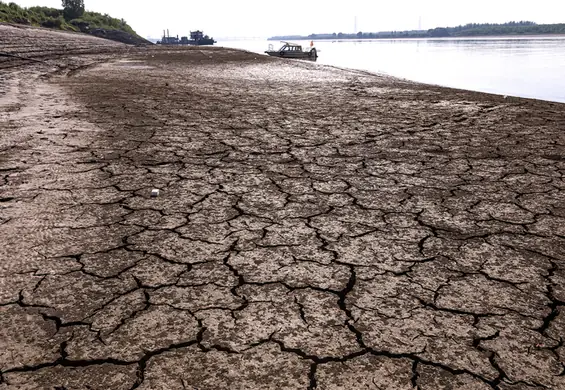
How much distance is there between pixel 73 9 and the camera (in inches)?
2110

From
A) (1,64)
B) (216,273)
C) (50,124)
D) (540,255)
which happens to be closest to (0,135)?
(50,124)

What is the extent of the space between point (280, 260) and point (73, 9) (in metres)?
63.2

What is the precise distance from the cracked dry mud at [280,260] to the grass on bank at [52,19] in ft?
91.8

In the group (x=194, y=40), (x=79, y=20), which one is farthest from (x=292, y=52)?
(x=194, y=40)

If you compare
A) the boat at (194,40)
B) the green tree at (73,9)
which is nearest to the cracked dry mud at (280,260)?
the green tree at (73,9)

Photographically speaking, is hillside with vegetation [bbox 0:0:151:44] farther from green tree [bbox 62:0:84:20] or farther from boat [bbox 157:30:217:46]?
boat [bbox 157:30:217:46]

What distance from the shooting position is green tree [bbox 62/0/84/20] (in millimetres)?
52156

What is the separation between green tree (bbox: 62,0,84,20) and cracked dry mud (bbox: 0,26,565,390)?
189ft

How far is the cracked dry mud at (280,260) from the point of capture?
149 centimetres

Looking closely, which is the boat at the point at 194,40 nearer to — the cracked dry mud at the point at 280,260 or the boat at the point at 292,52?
the boat at the point at 292,52

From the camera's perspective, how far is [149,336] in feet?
5.32

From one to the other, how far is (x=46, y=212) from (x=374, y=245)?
2.16 meters

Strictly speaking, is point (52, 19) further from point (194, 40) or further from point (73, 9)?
point (194, 40)

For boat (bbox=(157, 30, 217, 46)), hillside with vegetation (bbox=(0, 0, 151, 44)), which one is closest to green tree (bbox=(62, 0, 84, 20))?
hillside with vegetation (bbox=(0, 0, 151, 44))
